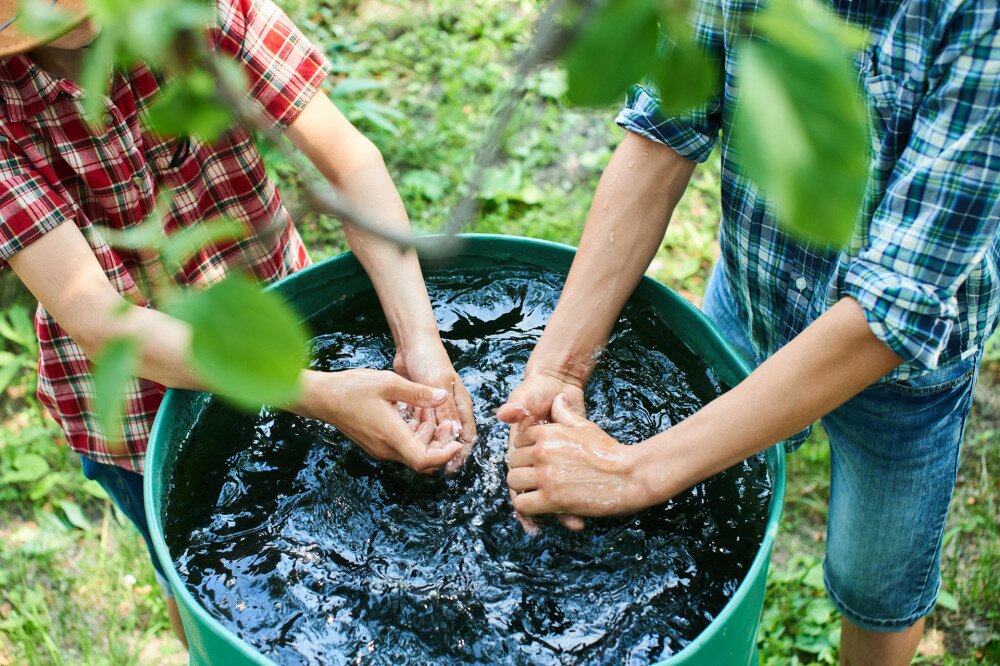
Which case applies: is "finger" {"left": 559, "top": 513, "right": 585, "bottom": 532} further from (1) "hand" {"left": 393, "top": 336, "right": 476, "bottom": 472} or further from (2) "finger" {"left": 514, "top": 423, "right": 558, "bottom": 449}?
(1) "hand" {"left": 393, "top": 336, "right": 476, "bottom": 472}

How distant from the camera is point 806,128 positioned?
34 centimetres

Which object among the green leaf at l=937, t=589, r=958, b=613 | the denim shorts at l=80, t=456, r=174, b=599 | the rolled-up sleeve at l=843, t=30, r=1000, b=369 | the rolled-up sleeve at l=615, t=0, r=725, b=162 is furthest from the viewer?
the green leaf at l=937, t=589, r=958, b=613

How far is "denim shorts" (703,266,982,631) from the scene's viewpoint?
1.59 meters

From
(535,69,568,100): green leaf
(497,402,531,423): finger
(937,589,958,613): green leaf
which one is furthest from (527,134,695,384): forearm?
(535,69,568,100): green leaf

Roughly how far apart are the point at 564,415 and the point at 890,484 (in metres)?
0.68

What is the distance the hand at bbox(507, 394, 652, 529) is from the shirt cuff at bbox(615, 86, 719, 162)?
57 cm

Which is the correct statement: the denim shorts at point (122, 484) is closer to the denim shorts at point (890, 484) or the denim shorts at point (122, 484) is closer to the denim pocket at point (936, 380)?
the denim shorts at point (890, 484)

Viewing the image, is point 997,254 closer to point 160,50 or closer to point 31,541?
point 160,50

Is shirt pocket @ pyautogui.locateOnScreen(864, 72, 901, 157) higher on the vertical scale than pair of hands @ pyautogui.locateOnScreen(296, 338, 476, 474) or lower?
higher

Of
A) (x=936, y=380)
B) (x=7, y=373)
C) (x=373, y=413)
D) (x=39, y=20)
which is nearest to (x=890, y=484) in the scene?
(x=936, y=380)

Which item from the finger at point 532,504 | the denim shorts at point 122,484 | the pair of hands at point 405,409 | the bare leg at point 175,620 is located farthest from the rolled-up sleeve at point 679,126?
the bare leg at point 175,620

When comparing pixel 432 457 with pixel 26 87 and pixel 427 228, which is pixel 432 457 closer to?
pixel 26 87

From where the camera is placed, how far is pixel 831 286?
1424mm

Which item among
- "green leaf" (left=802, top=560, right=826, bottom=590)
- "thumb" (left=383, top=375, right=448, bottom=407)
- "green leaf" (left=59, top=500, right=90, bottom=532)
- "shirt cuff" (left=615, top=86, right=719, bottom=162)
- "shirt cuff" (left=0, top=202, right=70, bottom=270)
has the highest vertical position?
"shirt cuff" (left=615, top=86, right=719, bottom=162)
